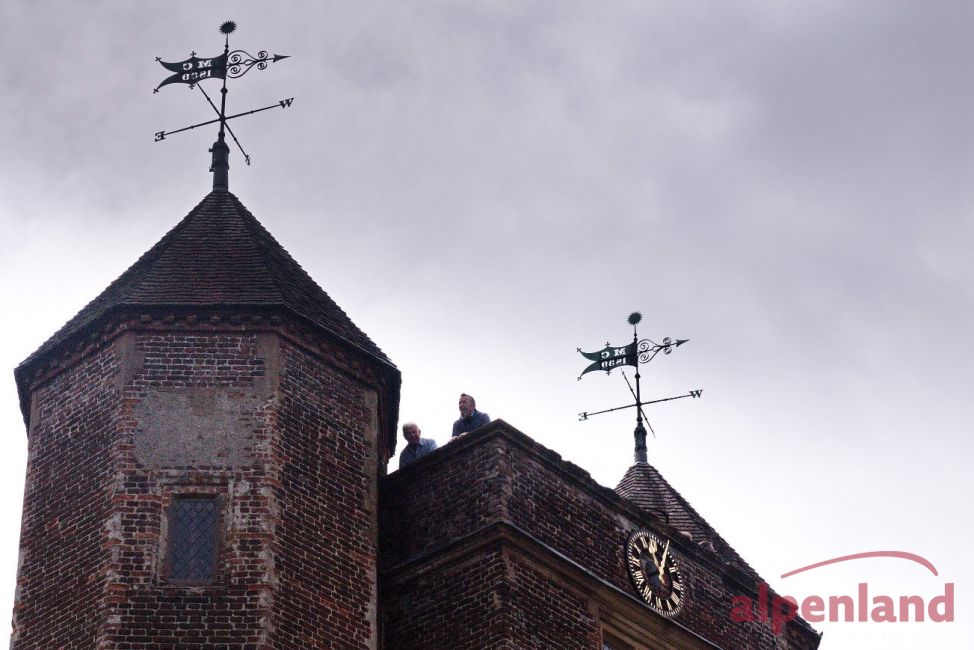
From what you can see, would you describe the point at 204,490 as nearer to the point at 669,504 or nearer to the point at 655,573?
the point at 655,573

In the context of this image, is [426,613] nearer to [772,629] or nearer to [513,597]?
[513,597]

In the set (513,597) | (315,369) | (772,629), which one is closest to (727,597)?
(772,629)

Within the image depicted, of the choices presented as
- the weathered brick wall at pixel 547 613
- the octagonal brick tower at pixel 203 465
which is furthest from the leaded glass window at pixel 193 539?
the weathered brick wall at pixel 547 613

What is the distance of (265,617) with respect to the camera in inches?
991

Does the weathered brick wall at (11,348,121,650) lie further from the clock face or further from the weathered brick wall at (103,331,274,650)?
the clock face

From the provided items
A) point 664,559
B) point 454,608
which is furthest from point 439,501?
point 664,559

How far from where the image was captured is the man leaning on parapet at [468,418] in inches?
1148

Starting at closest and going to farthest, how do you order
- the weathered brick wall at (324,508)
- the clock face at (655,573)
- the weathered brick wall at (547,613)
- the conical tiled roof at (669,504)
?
the weathered brick wall at (324,508)
the weathered brick wall at (547,613)
the clock face at (655,573)
the conical tiled roof at (669,504)

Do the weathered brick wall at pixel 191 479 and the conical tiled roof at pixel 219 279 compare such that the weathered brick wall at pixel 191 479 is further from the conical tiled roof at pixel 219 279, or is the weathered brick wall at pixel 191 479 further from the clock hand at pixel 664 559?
the clock hand at pixel 664 559

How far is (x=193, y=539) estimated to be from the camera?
25891mm

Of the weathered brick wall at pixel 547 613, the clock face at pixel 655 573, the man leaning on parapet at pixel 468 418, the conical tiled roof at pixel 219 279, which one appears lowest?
the weathered brick wall at pixel 547 613

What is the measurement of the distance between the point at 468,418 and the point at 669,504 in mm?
6049

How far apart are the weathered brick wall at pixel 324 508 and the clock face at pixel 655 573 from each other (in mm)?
4007

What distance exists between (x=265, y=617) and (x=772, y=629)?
391 inches
